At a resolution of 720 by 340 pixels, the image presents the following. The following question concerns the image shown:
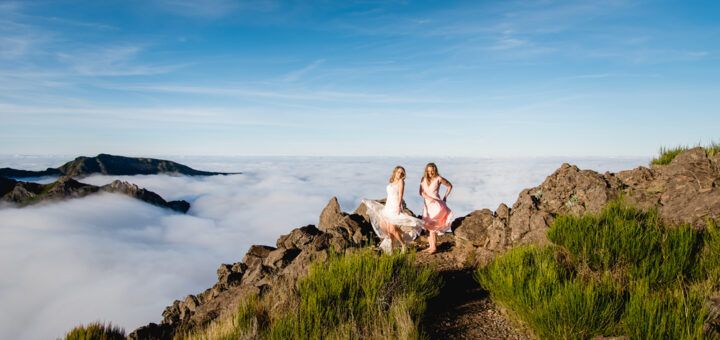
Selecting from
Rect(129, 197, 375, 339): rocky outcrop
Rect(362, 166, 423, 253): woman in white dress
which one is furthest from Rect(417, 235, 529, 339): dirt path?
Rect(129, 197, 375, 339): rocky outcrop

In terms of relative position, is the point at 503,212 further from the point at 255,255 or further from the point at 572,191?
the point at 255,255

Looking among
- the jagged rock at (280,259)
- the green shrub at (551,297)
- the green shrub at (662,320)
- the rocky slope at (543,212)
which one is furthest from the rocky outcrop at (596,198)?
the jagged rock at (280,259)

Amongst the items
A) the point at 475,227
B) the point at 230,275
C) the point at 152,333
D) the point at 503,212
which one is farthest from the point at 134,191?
the point at 503,212

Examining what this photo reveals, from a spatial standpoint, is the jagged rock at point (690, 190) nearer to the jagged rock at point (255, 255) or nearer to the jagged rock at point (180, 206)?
the jagged rock at point (255, 255)

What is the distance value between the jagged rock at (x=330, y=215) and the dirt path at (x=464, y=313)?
5947 millimetres

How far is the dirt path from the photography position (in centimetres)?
460

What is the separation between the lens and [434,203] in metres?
8.77

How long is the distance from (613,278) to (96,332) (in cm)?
870

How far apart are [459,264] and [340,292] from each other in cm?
333

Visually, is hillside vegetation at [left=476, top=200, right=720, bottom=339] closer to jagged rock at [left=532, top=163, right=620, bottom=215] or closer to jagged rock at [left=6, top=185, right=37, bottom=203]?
jagged rock at [left=532, top=163, right=620, bottom=215]

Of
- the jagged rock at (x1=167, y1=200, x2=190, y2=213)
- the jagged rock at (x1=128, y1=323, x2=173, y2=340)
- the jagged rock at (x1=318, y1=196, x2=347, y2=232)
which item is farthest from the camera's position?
the jagged rock at (x1=167, y1=200, x2=190, y2=213)

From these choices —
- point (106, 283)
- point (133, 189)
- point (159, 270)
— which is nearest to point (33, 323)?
point (106, 283)

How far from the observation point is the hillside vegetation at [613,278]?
12.3 feet

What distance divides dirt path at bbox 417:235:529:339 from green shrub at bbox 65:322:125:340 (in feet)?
19.8
